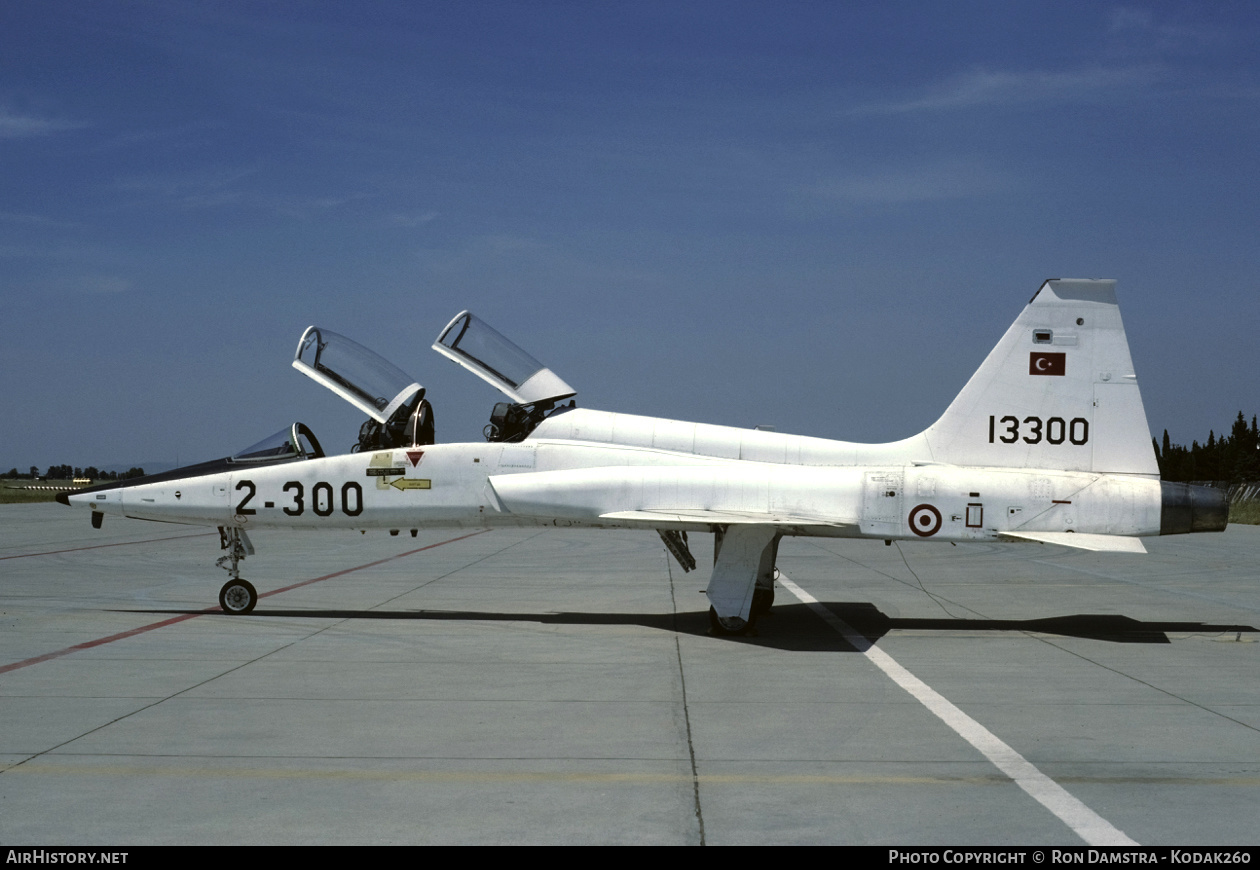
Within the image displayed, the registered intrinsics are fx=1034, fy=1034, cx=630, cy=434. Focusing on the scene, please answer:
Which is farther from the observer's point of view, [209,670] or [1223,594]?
[1223,594]

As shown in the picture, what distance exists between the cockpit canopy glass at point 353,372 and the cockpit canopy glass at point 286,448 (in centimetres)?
70

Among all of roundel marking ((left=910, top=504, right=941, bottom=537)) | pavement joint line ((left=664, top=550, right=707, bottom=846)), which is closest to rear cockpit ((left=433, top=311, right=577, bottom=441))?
pavement joint line ((left=664, top=550, right=707, bottom=846))

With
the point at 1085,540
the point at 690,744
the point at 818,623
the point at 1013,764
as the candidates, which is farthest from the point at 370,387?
the point at 1013,764

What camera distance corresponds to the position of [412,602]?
1432 cm

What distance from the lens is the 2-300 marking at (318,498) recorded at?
1281 cm

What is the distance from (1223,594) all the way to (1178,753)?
1106 cm

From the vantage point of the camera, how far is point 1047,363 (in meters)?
12.3

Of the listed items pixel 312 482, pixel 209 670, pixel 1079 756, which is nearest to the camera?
pixel 1079 756

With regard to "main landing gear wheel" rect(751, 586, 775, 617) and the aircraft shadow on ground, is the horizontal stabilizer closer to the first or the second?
the aircraft shadow on ground

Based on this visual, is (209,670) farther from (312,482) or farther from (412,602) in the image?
(412,602)

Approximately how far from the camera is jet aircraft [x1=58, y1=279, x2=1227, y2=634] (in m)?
11.7

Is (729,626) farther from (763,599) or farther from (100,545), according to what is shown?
(100,545)

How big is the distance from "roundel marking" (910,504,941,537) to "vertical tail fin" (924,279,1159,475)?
36.5 inches

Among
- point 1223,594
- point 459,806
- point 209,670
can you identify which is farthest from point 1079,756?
Answer: point 1223,594
